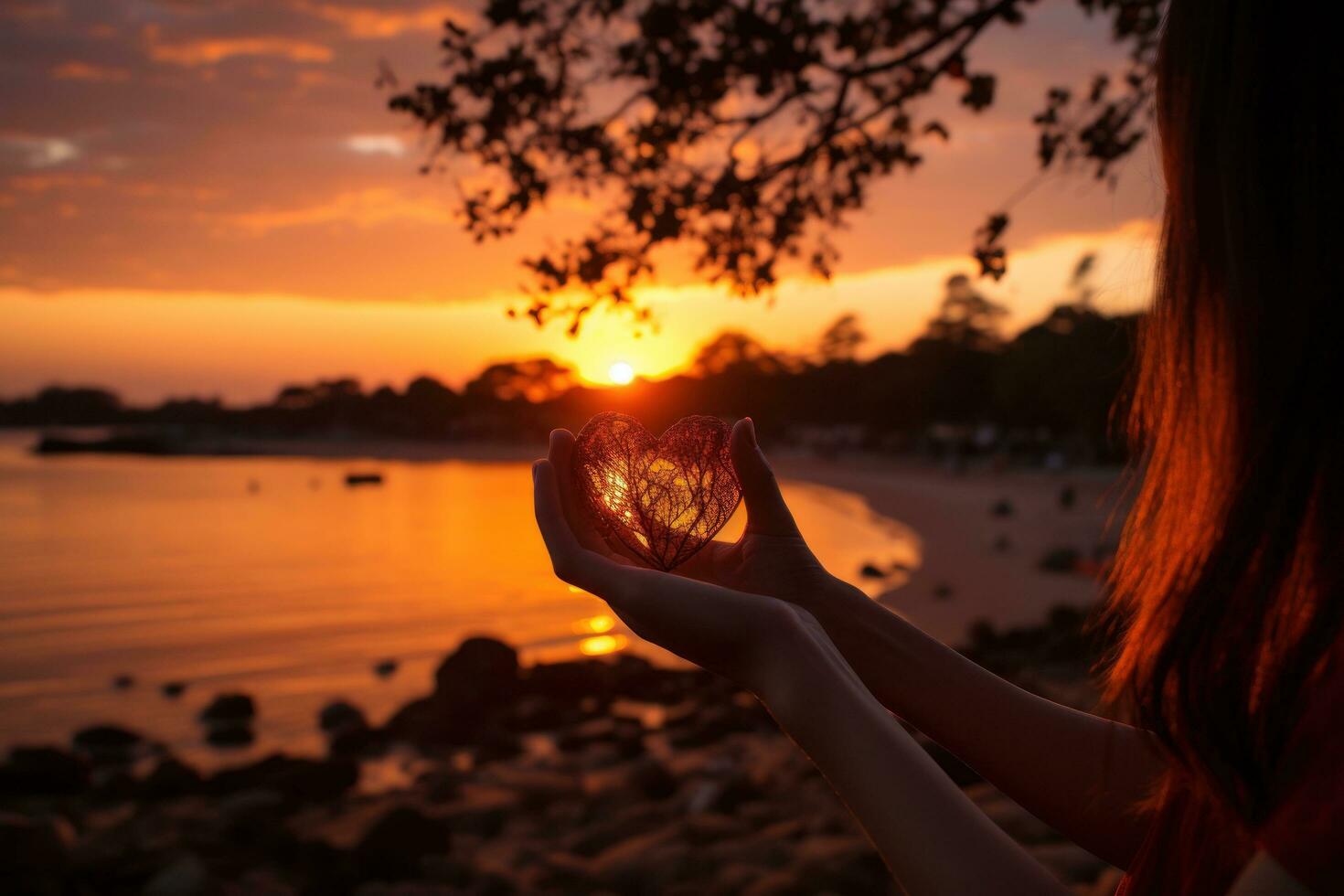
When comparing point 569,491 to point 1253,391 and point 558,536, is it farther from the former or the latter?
point 1253,391

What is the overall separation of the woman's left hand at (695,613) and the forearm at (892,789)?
0.15 ft

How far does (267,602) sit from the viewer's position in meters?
20.9

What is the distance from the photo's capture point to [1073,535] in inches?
1011

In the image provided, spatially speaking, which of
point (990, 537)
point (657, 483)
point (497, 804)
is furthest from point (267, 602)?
point (657, 483)

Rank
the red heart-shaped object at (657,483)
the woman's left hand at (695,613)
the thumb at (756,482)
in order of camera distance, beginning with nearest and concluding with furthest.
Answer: the woman's left hand at (695,613) → the thumb at (756,482) → the red heart-shaped object at (657,483)

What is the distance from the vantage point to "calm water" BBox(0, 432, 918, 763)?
13.2 m

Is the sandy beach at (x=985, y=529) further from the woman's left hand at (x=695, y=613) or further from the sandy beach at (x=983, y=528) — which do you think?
the woman's left hand at (x=695, y=613)

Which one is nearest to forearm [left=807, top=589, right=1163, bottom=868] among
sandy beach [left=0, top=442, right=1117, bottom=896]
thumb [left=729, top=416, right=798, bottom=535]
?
thumb [left=729, top=416, right=798, bottom=535]

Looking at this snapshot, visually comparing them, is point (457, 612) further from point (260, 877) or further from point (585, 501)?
point (585, 501)

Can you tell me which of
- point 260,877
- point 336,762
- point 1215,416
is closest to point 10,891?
point 260,877

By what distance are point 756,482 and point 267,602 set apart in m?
21.2

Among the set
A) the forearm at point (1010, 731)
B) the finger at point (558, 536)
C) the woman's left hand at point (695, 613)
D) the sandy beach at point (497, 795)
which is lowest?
the sandy beach at point (497, 795)

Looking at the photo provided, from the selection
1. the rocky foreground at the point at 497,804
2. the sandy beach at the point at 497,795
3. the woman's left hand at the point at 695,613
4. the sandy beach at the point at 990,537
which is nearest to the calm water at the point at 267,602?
the sandy beach at the point at 497,795

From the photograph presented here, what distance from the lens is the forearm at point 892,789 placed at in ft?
3.95
